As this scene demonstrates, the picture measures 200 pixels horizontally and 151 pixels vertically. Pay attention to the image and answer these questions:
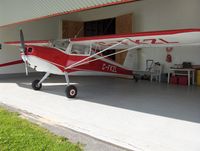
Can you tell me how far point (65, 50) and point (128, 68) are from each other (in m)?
2.76

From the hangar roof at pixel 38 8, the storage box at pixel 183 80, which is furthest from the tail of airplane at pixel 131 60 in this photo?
the hangar roof at pixel 38 8

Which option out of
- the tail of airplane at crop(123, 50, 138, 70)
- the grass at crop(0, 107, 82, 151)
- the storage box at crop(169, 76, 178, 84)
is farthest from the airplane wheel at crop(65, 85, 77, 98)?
the storage box at crop(169, 76, 178, 84)

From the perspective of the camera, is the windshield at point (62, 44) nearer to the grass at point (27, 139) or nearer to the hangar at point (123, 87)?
the hangar at point (123, 87)

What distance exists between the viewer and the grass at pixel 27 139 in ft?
11.5

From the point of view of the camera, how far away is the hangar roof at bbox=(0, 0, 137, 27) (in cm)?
555

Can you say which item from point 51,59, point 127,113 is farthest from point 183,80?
point 127,113

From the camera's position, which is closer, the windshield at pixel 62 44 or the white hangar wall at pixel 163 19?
the windshield at pixel 62 44

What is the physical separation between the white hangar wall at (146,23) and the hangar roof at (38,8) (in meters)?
2.56

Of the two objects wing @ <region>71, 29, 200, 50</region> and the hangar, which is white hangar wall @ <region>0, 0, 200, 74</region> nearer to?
the hangar

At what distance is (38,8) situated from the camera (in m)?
7.49

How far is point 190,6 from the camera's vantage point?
32.2 ft

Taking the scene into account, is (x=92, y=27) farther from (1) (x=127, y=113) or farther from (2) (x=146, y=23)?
(1) (x=127, y=113)

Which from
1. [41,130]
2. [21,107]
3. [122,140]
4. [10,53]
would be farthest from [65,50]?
[10,53]

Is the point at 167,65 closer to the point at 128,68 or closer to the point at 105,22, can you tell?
the point at 128,68
